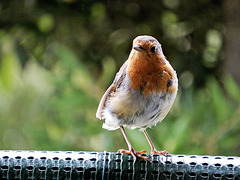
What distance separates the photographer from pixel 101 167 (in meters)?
2.17

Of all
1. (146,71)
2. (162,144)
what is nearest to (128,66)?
(146,71)

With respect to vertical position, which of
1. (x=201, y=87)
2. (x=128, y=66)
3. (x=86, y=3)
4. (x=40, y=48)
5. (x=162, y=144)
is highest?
(x=86, y=3)

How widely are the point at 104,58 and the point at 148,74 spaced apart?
6.03 feet

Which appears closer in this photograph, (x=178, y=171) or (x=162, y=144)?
(x=178, y=171)

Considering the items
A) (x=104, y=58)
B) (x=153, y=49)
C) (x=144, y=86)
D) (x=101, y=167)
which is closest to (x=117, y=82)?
(x=144, y=86)

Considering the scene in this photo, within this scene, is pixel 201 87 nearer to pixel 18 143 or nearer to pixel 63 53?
pixel 63 53

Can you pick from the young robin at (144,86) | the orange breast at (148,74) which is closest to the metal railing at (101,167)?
the young robin at (144,86)

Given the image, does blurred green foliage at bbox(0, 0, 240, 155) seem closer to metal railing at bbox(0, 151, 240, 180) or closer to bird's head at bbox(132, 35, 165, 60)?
bird's head at bbox(132, 35, 165, 60)

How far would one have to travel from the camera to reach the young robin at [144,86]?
2.80m

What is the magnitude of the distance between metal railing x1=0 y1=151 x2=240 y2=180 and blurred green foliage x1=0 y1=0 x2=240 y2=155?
195 centimetres

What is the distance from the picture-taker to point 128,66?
9.57 feet

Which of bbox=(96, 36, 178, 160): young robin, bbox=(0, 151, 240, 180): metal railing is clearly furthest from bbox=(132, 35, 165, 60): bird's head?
bbox=(0, 151, 240, 180): metal railing

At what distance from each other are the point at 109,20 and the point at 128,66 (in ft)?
5.78

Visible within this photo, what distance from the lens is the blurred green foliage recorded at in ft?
14.1
